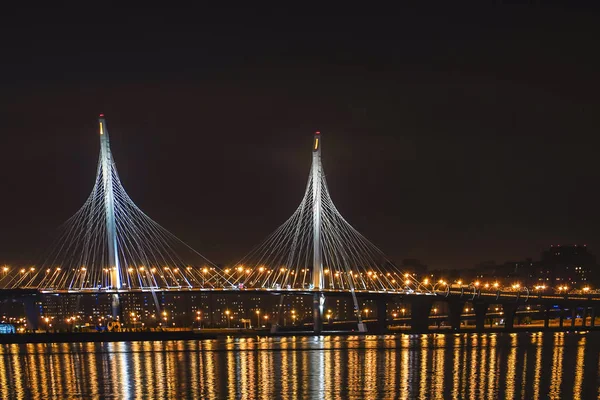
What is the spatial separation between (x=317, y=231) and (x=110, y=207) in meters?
14.3

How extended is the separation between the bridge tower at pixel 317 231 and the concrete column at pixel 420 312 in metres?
11.1

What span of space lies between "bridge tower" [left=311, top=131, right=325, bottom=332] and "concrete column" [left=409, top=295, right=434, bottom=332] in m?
11.1

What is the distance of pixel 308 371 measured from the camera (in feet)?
146

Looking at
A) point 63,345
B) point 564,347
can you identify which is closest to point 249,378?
point 564,347

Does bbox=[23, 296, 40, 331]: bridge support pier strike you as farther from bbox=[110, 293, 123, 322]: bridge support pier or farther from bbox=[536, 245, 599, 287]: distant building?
bbox=[536, 245, 599, 287]: distant building

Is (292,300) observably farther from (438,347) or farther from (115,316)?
(438,347)

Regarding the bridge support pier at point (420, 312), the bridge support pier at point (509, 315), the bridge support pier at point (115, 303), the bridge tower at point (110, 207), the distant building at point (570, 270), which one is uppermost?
the bridge tower at point (110, 207)

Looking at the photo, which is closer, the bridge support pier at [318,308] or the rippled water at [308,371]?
the rippled water at [308,371]

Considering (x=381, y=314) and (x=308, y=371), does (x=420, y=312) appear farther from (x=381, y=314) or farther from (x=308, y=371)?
(x=308, y=371)

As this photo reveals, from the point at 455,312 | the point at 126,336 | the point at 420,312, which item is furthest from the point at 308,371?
the point at 455,312

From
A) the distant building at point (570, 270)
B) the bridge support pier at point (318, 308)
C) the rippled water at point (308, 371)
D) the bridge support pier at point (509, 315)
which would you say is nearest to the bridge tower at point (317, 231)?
the bridge support pier at point (318, 308)

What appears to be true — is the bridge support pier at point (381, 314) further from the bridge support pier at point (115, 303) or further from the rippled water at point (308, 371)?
the bridge support pier at point (115, 303)

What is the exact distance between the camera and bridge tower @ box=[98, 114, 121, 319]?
67.8 m

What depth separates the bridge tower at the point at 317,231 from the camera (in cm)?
7212
